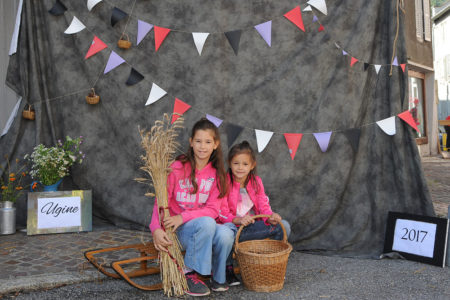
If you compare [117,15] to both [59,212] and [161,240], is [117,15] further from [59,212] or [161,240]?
[161,240]

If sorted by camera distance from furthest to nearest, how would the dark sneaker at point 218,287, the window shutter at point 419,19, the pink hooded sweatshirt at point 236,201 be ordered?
1. the window shutter at point 419,19
2. the pink hooded sweatshirt at point 236,201
3. the dark sneaker at point 218,287

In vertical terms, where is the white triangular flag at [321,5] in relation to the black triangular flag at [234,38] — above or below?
above

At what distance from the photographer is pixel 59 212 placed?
3.46m

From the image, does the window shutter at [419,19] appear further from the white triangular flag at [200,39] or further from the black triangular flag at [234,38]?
the white triangular flag at [200,39]

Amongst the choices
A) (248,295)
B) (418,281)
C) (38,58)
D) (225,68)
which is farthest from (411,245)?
(38,58)

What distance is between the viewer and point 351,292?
225cm

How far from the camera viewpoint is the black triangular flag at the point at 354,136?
3244mm

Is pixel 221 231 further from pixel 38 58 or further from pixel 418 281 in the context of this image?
pixel 38 58

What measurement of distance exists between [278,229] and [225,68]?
1522mm

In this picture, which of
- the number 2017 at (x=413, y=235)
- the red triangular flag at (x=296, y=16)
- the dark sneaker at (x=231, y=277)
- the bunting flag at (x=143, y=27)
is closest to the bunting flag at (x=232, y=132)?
the red triangular flag at (x=296, y=16)

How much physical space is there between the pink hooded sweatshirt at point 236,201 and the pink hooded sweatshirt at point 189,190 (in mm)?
105

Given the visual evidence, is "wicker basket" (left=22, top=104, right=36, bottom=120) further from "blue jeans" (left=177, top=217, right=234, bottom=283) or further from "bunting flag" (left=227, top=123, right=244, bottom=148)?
"blue jeans" (left=177, top=217, right=234, bottom=283)

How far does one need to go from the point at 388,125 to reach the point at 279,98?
0.88 m

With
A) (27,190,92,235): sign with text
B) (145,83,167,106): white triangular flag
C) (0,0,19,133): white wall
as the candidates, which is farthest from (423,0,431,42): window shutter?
(27,190,92,235): sign with text
